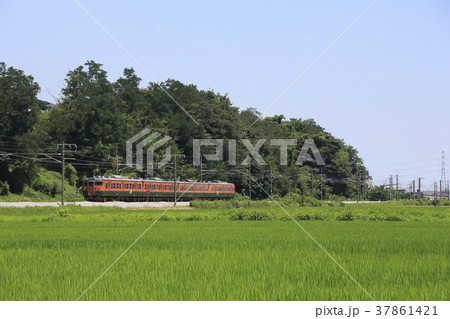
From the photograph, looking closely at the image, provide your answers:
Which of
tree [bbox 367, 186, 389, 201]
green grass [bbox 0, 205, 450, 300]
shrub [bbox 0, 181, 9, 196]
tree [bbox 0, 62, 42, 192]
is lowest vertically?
tree [bbox 367, 186, 389, 201]

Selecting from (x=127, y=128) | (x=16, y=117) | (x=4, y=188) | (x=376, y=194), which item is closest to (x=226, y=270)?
(x=4, y=188)

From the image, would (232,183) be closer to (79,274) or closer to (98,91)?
(98,91)

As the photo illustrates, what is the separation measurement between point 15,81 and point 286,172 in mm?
41111

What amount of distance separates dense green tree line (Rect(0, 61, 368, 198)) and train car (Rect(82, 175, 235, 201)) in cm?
414

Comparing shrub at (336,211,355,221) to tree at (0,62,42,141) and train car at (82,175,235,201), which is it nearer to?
train car at (82,175,235,201)

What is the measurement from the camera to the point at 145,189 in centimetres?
5419

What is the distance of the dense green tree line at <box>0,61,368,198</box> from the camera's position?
47562 millimetres

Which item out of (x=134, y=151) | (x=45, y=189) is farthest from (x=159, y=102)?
(x=45, y=189)

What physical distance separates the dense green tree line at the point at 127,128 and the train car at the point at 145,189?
4.14 m

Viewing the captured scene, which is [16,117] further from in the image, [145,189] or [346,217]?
[346,217]

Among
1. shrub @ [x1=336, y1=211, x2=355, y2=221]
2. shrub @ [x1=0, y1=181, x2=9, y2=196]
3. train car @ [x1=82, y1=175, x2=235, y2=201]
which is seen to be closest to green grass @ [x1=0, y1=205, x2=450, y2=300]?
shrub @ [x1=336, y1=211, x2=355, y2=221]

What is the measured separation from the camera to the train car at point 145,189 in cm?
5022

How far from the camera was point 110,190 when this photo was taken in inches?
1983

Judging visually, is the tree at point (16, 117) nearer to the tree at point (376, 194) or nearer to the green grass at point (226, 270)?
the green grass at point (226, 270)
